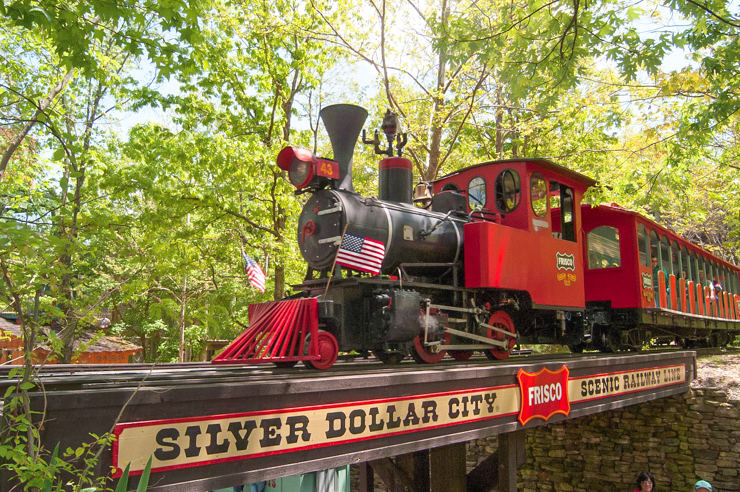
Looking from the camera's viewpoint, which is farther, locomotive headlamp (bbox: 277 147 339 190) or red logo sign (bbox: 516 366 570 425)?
locomotive headlamp (bbox: 277 147 339 190)

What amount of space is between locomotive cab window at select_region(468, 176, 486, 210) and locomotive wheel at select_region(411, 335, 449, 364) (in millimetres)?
2549

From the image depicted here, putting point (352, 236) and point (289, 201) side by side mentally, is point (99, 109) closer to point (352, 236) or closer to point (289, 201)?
point (289, 201)

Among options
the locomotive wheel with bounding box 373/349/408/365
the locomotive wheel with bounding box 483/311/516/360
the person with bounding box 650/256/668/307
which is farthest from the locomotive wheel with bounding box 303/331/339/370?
the person with bounding box 650/256/668/307

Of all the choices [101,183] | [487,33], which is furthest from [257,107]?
[487,33]

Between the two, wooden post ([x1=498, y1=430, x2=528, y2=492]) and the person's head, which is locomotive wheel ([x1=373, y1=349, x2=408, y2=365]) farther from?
the person's head

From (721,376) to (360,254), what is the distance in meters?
7.10

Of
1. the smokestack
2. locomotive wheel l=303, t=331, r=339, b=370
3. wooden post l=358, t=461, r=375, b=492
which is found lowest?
wooden post l=358, t=461, r=375, b=492

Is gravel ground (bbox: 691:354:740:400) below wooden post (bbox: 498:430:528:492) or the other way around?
the other way around

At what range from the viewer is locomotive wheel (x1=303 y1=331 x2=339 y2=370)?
5016 mm

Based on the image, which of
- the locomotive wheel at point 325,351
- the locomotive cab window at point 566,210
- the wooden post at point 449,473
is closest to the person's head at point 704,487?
the wooden post at point 449,473

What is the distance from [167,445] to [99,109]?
682 inches

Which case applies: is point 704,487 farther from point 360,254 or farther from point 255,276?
point 255,276

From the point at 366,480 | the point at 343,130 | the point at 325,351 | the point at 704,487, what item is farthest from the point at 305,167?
the point at 704,487

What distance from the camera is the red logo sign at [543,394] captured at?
4523 mm
